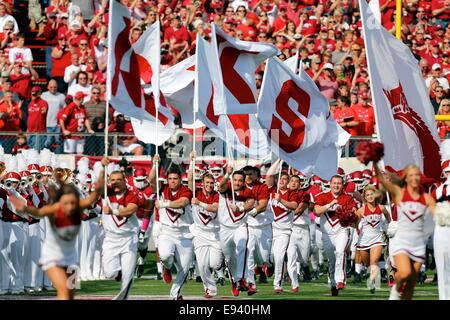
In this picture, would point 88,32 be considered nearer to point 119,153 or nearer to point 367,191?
point 119,153

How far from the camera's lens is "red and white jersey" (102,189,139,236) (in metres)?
19.3

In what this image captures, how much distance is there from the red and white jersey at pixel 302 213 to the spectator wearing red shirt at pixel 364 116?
4248 millimetres

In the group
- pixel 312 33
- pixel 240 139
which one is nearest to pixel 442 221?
pixel 240 139

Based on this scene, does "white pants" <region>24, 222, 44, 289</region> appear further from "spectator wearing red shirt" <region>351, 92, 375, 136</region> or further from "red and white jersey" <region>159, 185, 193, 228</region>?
"spectator wearing red shirt" <region>351, 92, 375, 136</region>

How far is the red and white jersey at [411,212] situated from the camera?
56.3 ft

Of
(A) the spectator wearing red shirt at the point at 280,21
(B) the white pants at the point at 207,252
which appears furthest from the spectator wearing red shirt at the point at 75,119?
(B) the white pants at the point at 207,252

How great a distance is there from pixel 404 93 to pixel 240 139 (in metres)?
3.82

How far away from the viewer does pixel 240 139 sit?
24109 mm

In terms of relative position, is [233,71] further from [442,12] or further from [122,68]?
[442,12]

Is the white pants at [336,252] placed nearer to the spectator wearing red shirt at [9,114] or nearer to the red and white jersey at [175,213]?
the red and white jersey at [175,213]

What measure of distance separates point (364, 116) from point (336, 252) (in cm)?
524

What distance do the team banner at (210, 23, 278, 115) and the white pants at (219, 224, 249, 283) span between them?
1742mm

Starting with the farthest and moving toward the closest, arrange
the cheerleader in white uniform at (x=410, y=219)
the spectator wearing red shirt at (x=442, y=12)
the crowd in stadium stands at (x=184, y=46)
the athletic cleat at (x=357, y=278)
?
the spectator wearing red shirt at (x=442, y=12), the crowd in stadium stands at (x=184, y=46), the athletic cleat at (x=357, y=278), the cheerleader in white uniform at (x=410, y=219)

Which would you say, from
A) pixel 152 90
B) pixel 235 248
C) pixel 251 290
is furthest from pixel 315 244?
pixel 152 90
